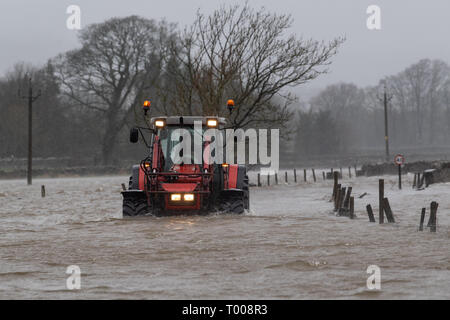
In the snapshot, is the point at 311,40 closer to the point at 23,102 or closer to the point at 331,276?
the point at 331,276

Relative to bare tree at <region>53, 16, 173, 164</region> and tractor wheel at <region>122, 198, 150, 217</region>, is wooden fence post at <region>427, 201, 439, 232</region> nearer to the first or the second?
tractor wheel at <region>122, 198, 150, 217</region>

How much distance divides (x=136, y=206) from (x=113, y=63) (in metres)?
39.8

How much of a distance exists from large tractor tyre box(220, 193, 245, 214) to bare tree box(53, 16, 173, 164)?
1446 inches

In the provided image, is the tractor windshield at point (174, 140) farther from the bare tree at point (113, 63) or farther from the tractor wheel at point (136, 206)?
the bare tree at point (113, 63)

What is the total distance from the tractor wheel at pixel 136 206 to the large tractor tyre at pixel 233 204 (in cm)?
184

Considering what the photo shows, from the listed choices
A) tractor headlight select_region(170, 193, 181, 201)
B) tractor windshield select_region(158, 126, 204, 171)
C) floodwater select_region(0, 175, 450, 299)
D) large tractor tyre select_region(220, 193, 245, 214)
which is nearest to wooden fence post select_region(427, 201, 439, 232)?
floodwater select_region(0, 175, 450, 299)

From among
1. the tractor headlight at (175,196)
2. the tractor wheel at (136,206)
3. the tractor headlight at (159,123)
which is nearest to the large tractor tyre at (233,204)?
the tractor headlight at (175,196)

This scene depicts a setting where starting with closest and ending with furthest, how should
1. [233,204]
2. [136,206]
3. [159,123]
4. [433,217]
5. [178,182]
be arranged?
1. [433,217]
2. [178,182]
3. [136,206]
4. [233,204]
5. [159,123]

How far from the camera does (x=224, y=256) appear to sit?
1150cm

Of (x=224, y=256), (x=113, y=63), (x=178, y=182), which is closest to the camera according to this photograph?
(x=224, y=256)

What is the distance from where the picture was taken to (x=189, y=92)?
33.9m

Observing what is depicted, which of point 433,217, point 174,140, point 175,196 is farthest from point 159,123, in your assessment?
point 433,217

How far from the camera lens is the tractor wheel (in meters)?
17.4

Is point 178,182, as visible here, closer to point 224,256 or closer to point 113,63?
point 224,256
